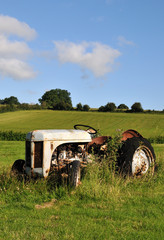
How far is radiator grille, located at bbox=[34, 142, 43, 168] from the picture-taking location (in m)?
4.91

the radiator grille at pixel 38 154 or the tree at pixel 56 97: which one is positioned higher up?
the tree at pixel 56 97

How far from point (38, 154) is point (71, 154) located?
0.77 metres

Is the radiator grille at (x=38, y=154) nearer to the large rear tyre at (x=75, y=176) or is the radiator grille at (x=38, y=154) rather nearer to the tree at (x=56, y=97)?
the large rear tyre at (x=75, y=176)

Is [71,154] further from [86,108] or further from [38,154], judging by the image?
[86,108]

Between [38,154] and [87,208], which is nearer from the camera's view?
[87,208]

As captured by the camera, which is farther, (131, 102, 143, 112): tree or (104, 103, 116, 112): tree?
(104, 103, 116, 112): tree

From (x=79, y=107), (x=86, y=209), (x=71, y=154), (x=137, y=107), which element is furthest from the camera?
(x=79, y=107)

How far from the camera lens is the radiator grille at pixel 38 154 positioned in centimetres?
491

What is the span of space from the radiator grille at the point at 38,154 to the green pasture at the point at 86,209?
0.32 metres

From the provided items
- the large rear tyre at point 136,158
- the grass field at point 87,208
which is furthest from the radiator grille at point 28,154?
the large rear tyre at point 136,158

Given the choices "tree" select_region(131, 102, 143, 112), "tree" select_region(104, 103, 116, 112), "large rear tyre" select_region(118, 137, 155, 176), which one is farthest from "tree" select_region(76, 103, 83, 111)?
"large rear tyre" select_region(118, 137, 155, 176)

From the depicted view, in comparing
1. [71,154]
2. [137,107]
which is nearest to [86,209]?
[71,154]

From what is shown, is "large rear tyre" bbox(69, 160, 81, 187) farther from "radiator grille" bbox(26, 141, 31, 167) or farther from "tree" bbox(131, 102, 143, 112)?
"tree" bbox(131, 102, 143, 112)

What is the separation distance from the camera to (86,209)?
3990mm
